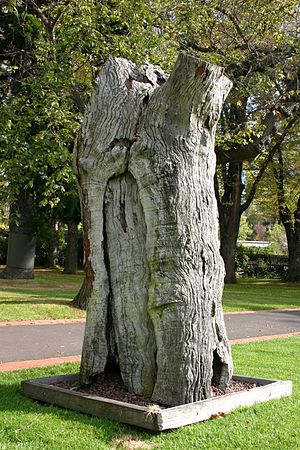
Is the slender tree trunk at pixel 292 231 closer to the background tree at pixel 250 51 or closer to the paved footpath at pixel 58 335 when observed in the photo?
the background tree at pixel 250 51

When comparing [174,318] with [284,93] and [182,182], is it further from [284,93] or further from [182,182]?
[284,93]

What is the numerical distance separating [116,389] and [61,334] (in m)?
5.94

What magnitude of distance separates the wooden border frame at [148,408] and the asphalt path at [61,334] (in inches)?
117

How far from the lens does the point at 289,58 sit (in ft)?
62.3

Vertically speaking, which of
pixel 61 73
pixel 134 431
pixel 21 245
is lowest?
pixel 134 431

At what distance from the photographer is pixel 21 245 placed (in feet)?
81.4

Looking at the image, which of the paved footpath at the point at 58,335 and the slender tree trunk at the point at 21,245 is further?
the slender tree trunk at the point at 21,245

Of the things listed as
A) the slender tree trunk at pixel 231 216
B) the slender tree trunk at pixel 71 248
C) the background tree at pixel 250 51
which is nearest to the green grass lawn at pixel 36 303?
the background tree at pixel 250 51

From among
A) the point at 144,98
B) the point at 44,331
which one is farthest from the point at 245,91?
the point at 144,98

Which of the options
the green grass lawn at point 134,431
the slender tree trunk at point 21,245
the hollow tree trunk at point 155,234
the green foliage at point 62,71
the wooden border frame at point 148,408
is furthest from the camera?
the slender tree trunk at point 21,245

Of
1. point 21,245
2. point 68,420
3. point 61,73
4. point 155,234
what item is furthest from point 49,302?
point 68,420

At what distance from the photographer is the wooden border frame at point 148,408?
4.95m

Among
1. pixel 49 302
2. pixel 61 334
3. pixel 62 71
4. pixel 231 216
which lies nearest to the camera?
pixel 61 334

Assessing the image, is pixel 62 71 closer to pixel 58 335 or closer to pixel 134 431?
pixel 58 335
